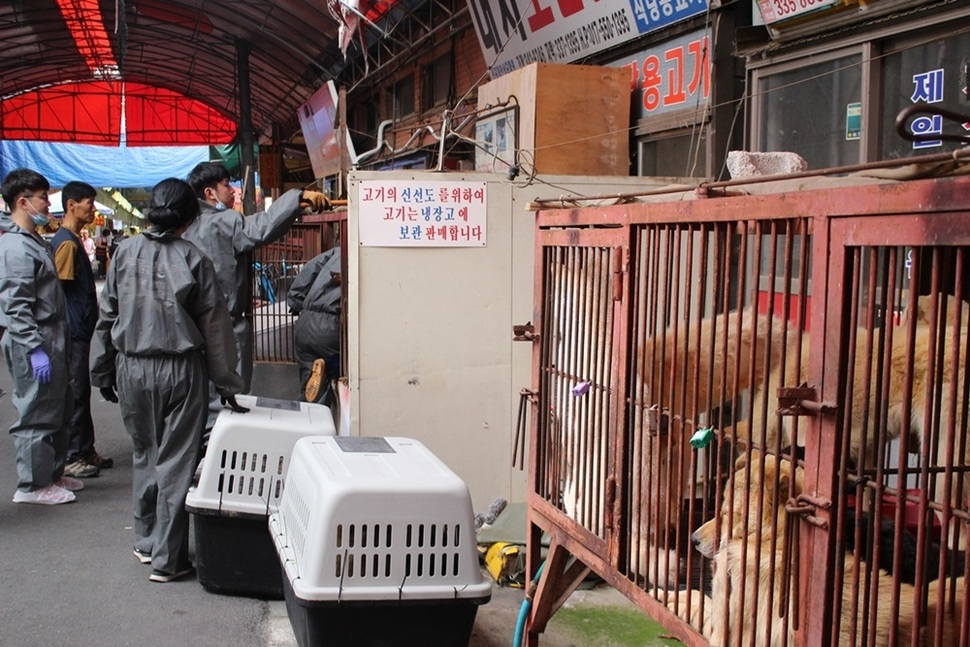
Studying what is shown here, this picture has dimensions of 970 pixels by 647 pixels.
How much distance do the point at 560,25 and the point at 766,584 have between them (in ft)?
24.2

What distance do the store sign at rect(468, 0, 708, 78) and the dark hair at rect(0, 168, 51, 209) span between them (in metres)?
4.77

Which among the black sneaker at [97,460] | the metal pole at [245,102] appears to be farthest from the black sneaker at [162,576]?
the metal pole at [245,102]

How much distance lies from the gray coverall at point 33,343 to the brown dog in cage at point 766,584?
5157 millimetres

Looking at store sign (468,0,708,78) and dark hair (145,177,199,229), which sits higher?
store sign (468,0,708,78)

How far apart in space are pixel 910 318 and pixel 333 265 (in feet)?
18.6

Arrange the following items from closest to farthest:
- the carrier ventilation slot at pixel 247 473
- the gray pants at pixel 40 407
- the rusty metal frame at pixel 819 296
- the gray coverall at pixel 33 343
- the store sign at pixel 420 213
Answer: the rusty metal frame at pixel 819 296 < the carrier ventilation slot at pixel 247 473 < the store sign at pixel 420 213 < the gray coverall at pixel 33 343 < the gray pants at pixel 40 407

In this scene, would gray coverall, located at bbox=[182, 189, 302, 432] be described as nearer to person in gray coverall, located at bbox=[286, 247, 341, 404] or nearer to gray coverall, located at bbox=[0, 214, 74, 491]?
person in gray coverall, located at bbox=[286, 247, 341, 404]

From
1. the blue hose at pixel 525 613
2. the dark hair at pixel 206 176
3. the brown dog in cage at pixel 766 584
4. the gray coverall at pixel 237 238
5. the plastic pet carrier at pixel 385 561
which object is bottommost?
the blue hose at pixel 525 613

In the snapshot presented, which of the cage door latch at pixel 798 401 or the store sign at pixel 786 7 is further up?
the store sign at pixel 786 7

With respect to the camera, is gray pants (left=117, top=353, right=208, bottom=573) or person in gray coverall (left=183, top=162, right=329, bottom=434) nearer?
gray pants (left=117, top=353, right=208, bottom=573)

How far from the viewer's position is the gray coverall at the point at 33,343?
6.15m

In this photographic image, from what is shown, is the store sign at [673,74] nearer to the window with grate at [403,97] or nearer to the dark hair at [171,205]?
the dark hair at [171,205]

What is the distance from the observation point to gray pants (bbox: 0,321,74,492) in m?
6.27

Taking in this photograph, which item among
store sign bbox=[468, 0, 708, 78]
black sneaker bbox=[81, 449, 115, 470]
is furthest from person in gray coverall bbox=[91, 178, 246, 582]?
store sign bbox=[468, 0, 708, 78]
